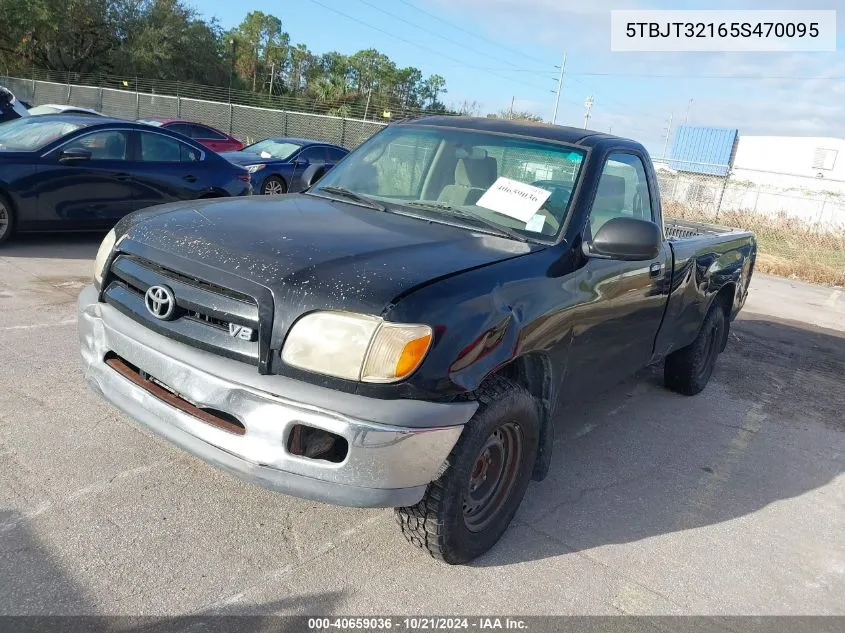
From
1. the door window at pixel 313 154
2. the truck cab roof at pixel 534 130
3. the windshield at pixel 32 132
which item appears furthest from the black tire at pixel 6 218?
the door window at pixel 313 154

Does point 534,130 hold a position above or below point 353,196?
above

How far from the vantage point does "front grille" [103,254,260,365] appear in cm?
258

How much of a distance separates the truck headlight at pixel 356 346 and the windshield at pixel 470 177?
3.96ft

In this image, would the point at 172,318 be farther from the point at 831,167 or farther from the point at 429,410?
the point at 831,167

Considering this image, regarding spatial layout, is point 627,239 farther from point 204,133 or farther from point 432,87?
point 432,87

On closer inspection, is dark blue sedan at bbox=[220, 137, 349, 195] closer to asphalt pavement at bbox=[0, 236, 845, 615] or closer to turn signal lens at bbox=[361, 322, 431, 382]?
asphalt pavement at bbox=[0, 236, 845, 615]

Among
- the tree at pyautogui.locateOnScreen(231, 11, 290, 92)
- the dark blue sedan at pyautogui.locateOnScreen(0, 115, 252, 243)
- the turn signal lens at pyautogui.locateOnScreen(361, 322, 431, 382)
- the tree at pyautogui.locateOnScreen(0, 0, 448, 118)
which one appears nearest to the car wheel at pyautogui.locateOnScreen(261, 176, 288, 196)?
the dark blue sedan at pyautogui.locateOnScreen(0, 115, 252, 243)

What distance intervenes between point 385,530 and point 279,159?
11723mm

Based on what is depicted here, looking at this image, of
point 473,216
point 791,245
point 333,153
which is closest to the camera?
point 473,216

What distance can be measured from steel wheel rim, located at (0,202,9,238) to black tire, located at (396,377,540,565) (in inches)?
253

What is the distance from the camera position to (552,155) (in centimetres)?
385

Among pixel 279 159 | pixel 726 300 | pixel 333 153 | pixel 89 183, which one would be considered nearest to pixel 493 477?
pixel 726 300

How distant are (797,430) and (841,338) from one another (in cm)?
471

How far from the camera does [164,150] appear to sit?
29.3 ft
